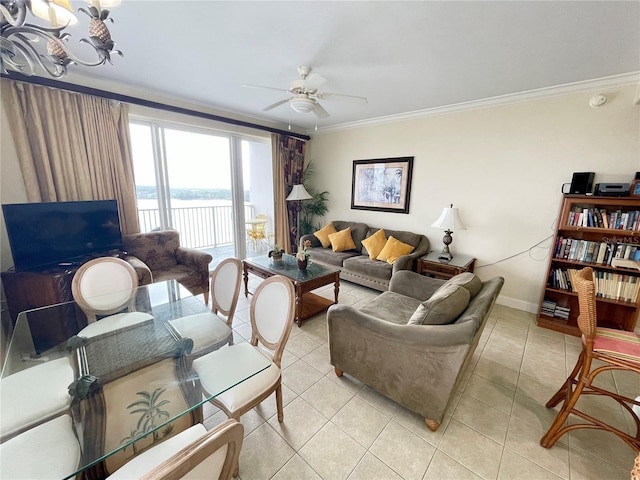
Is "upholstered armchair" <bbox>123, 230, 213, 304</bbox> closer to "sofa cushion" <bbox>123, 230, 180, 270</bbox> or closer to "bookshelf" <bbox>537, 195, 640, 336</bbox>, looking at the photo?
"sofa cushion" <bbox>123, 230, 180, 270</bbox>

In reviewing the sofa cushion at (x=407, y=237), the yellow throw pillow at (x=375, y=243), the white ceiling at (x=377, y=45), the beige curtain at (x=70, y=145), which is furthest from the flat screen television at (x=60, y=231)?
the sofa cushion at (x=407, y=237)

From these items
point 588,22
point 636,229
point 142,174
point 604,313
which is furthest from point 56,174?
point 604,313

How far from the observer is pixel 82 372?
1272mm

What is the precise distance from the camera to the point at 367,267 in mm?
3436

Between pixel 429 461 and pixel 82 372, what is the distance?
1.89m

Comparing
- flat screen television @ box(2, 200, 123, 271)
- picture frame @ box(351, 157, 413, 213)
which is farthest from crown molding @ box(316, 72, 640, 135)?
flat screen television @ box(2, 200, 123, 271)

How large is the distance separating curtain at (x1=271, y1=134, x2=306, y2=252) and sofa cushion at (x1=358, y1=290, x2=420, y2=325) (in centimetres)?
277

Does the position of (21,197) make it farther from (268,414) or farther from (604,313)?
(604,313)

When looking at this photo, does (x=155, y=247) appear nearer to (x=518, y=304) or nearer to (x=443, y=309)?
(x=443, y=309)

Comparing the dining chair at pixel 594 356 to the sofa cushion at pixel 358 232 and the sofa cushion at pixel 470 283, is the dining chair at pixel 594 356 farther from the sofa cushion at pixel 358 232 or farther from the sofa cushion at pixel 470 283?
the sofa cushion at pixel 358 232

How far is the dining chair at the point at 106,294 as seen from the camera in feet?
5.62

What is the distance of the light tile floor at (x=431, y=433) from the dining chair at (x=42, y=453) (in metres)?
0.76

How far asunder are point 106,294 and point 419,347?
2339 millimetres

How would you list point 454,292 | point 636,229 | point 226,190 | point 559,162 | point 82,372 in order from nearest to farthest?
point 82,372 < point 454,292 < point 636,229 < point 559,162 < point 226,190
